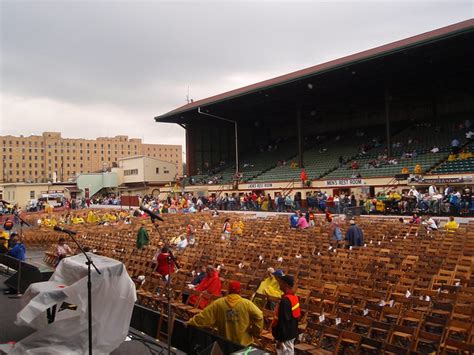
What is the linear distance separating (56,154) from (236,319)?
138 m

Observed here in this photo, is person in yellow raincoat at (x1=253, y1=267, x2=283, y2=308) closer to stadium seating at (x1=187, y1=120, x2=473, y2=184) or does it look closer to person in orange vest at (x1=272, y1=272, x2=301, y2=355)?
person in orange vest at (x1=272, y1=272, x2=301, y2=355)

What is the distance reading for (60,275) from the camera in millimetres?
6777

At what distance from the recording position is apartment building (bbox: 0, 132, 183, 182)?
12491cm

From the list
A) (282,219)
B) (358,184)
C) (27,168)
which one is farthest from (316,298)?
(27,168)

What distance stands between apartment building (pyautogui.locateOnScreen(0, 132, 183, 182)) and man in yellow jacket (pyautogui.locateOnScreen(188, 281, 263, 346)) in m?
113

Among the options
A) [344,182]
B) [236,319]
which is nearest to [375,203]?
[344,182]

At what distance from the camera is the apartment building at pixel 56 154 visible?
410ft

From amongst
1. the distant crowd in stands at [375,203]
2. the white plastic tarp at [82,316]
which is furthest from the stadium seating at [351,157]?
the white plastic tarp at [82,316]

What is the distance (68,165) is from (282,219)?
A: 406 ft

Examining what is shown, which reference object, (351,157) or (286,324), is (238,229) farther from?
(351,157)

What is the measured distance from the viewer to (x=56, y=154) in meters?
132

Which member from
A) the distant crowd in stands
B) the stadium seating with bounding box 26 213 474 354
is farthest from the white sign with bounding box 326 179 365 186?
the stadium seating with bounding box 26 213 474 354

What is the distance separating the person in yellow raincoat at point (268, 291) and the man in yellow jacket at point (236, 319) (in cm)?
173

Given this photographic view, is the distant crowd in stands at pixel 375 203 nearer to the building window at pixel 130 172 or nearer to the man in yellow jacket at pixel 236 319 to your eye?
the man in yellow jacket at pixel 236 319
